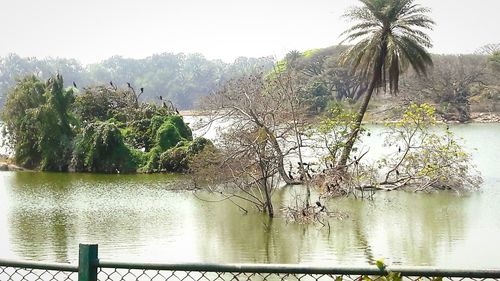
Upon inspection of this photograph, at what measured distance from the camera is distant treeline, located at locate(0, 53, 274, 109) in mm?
132500

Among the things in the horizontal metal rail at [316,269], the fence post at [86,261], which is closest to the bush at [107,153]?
the fence post at [86,261]

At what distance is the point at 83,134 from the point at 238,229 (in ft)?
52.7

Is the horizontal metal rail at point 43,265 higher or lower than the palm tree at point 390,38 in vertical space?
lower

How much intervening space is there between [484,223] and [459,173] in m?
5.02

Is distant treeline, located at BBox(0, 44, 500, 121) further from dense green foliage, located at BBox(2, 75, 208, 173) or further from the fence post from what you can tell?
the fence post

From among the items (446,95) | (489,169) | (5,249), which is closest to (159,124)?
(489,169)

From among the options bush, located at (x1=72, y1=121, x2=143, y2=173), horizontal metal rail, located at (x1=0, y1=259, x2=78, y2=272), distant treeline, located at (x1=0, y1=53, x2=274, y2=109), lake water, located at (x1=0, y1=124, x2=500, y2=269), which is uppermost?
distant treeline, located at (x1=0, y1=53, x2=274, y2=109)

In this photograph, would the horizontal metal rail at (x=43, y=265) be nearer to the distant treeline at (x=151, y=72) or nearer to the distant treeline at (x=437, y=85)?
the distant treeline at (x=437, y=85)

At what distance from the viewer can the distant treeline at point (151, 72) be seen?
435ft

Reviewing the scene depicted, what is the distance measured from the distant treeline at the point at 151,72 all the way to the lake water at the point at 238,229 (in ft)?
354

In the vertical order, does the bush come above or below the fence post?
below

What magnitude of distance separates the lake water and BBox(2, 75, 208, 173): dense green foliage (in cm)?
605

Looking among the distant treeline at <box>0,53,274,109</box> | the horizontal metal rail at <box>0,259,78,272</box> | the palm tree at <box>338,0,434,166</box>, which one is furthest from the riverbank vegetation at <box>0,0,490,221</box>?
the distant treeline at <box>0,53,274,109</box>

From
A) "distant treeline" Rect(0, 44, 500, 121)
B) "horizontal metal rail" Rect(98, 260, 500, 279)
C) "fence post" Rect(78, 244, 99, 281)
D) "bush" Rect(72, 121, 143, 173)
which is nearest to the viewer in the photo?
"horizontal metal rail" Rect(98, 260, 500, 279)
